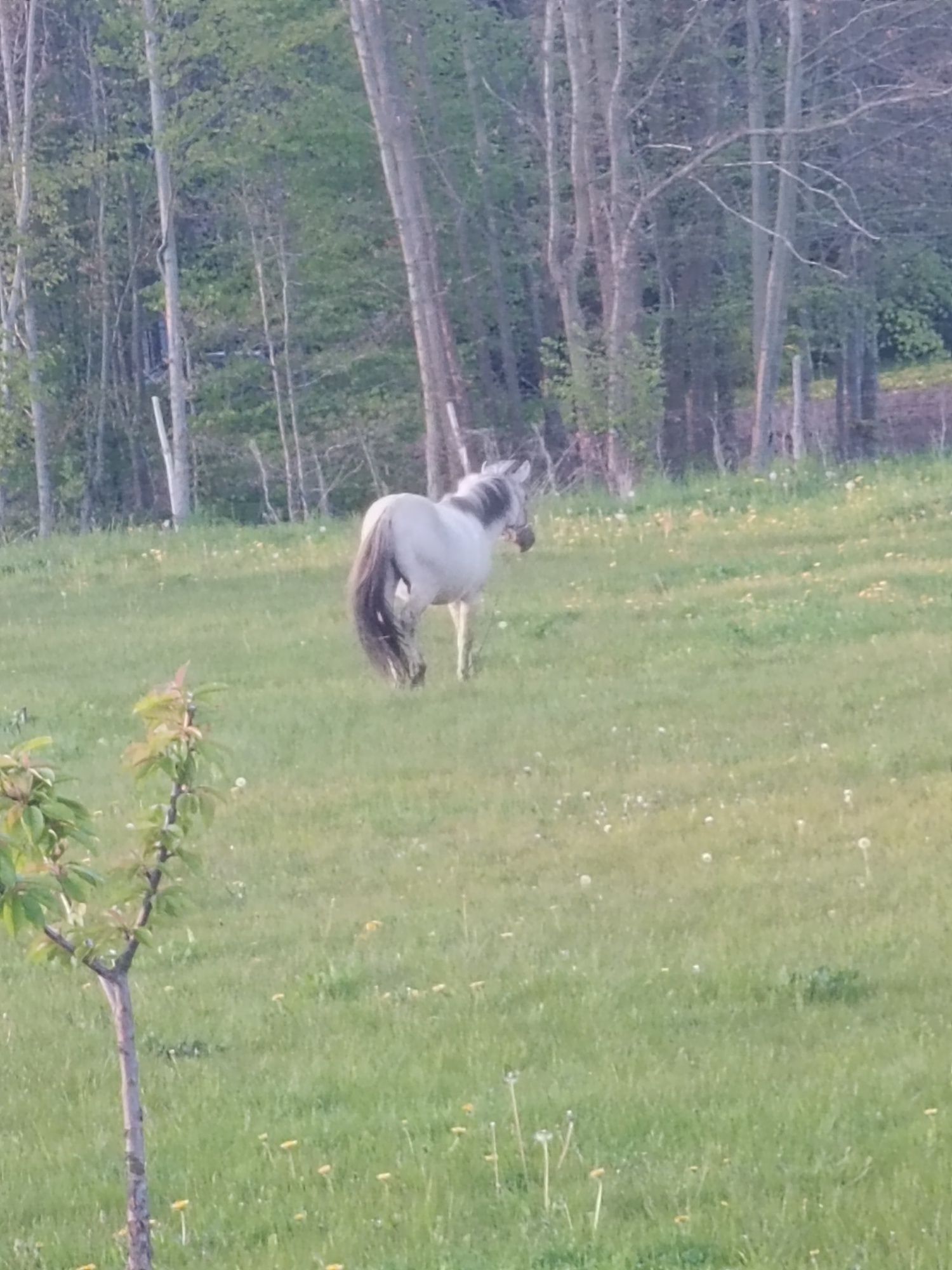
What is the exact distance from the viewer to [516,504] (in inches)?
534

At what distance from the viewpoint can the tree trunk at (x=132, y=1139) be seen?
4.15 m

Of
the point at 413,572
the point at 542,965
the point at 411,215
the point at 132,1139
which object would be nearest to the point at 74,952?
the point at 132,1139

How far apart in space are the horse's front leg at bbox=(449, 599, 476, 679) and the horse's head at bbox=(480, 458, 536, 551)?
851 millimetres

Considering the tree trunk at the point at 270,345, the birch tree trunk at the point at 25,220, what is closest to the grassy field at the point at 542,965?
the birch tree trunk at the point at 25,220

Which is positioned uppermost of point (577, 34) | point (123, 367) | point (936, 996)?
point (577, 34)

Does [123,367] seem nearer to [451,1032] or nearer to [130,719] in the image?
[130,719]

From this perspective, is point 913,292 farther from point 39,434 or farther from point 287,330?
point 39,434

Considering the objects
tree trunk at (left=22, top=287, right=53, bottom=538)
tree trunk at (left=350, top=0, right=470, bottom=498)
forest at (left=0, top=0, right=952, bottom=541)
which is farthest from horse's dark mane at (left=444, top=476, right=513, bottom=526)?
tree trunk at (left=22, top=287, right=53, bottom=538)

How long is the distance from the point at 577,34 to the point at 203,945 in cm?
2104

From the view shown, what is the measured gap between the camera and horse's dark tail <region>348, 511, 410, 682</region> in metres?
11.4

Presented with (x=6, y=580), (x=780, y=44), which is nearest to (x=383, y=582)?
(x=6, y=580)

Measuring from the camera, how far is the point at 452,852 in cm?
888

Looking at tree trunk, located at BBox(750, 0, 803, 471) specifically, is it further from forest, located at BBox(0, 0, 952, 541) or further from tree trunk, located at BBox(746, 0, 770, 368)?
tree trunk, located at BBox(746, 0, 770, 368)

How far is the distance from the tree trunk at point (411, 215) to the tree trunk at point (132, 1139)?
67.8 ft
